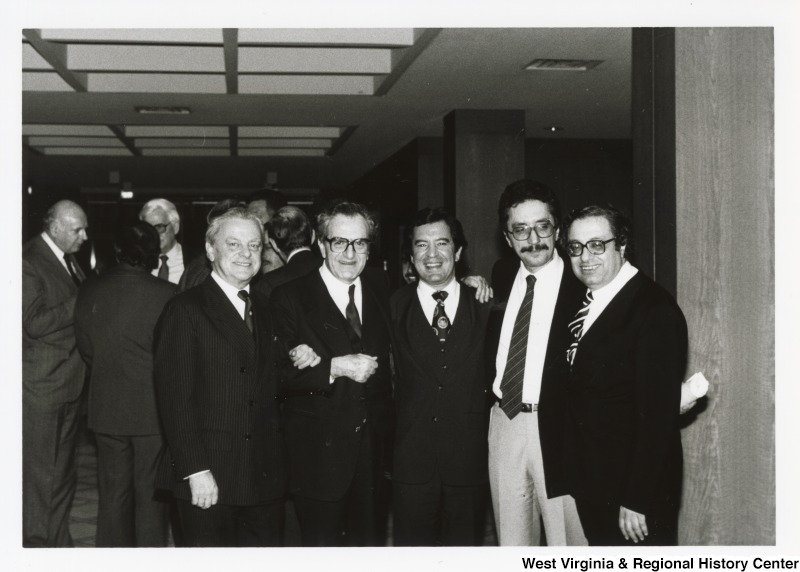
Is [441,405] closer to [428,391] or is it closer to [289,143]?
[428,391]

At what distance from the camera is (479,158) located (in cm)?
856

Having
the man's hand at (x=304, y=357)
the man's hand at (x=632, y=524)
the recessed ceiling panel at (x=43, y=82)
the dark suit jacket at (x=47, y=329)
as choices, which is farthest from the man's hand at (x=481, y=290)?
the recessed ceiling panel at (x=43, y=82)

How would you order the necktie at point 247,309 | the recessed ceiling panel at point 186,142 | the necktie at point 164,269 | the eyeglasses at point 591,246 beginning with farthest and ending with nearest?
1. the recessed ceiling panel at point 186,142
2. the necktie at point 164,269
3. the necktie at point 247,309
4. the eyeglasses at point 591,246

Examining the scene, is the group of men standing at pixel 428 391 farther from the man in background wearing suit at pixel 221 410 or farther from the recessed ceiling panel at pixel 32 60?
the recessed ceiling panel at pixel 32 60

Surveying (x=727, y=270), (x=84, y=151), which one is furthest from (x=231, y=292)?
(x=84, y=151)

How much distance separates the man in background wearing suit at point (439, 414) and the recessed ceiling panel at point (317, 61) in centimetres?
362

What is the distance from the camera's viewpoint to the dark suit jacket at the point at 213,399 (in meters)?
2.64

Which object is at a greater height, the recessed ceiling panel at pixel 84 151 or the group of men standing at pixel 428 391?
the recessed ceiling panel at pixel 84 151

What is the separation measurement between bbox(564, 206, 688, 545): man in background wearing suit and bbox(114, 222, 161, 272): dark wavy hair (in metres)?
1.96

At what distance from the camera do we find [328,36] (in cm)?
556

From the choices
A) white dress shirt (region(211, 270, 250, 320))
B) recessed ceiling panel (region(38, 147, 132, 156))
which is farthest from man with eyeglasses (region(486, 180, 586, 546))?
recessed ceiling panel (region(38, 147, 132, 156))

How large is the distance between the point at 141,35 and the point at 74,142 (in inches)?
225
